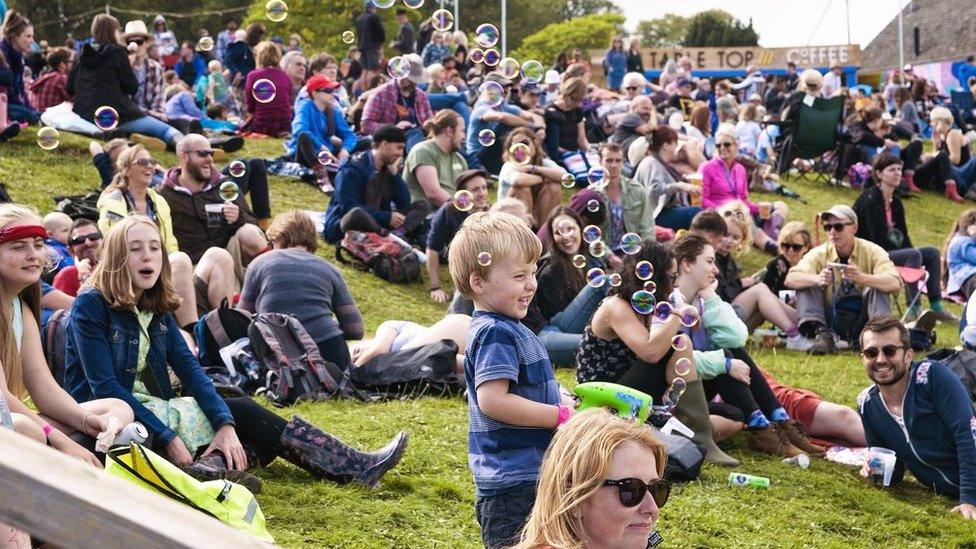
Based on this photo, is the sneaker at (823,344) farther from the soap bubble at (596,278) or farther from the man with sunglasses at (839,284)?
the soap bubble at (596,278)

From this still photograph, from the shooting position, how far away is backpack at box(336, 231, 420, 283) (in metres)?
11.8

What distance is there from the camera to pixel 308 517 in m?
5.77

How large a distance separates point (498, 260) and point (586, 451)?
50.3 inches

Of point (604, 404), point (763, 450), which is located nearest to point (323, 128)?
point (763, 450)

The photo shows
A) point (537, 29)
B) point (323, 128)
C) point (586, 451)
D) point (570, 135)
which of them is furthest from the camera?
point (537, 29)

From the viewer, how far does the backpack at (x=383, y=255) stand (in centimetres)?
1177

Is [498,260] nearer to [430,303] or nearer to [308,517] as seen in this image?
[308,517]

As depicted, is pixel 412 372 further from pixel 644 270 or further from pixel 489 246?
pixel 489 246

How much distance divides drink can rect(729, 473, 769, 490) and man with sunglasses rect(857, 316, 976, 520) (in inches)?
36.2

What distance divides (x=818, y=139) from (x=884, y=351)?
1266 cm

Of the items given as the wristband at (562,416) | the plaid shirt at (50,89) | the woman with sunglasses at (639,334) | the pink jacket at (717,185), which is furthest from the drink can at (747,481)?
the plaid shirt at (50,89)

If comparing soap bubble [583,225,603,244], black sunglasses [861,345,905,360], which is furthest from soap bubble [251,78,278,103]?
black sunglasses [861,345,905,360]

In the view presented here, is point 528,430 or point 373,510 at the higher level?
point 528,430

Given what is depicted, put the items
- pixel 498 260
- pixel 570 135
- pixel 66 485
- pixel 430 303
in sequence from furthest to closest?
pixel 570 135 → pixel 430 303 → pixel 498 260 → pixel 66 485
